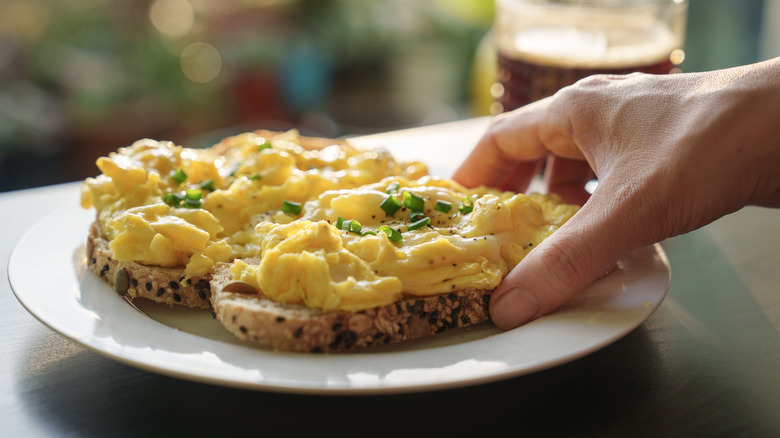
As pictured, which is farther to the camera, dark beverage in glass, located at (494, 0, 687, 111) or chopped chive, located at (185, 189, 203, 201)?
dark beverage in glass, located at (494, 0, 687, 111)

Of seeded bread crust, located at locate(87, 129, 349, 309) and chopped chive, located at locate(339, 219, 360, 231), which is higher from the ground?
chopped chive, located at locate(339, 219, 360, 231)

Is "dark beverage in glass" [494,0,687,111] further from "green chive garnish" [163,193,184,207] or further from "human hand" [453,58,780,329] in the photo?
"green chive garnish" [163,193,184,207]

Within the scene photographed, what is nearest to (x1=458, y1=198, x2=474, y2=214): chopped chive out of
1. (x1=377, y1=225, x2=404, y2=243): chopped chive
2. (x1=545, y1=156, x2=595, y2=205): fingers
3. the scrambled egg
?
the scrambled egg

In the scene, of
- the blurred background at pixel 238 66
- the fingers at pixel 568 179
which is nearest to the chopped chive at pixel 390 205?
the fingers at pixel 568 179

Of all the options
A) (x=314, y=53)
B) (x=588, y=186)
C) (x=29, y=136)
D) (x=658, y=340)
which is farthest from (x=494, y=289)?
(x=314, y=53)

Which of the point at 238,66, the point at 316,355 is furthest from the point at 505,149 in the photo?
the point at 238,66

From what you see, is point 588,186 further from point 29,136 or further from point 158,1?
point 158,1

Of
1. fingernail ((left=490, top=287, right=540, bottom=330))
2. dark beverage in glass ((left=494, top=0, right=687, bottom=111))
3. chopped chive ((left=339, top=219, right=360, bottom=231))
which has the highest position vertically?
dark beverage in glass ((left=494, top=0, right=687, bottom=111))
